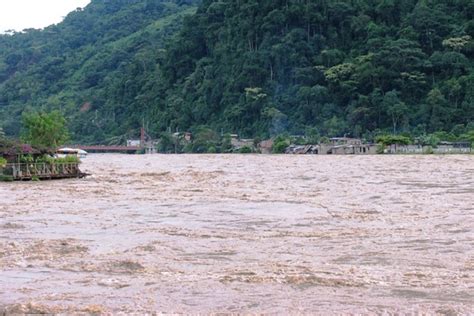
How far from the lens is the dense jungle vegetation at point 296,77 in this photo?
111 meters

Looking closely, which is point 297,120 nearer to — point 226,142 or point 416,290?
point 226,142

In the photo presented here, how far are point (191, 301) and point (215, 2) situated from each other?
14541 cm

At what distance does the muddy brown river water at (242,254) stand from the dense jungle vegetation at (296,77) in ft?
263

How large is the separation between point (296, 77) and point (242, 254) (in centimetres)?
11147

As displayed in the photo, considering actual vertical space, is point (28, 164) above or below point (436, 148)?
above

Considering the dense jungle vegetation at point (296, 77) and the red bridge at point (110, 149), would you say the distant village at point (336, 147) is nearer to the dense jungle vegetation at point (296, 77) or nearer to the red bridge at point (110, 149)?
the red bridge at point (110, 149)

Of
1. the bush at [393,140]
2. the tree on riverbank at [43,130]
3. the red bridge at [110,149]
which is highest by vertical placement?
the tree on riverbank at [43,130]

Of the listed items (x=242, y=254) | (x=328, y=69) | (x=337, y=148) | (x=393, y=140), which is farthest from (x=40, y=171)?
(x=328, y=69)

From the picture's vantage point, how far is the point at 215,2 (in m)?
151

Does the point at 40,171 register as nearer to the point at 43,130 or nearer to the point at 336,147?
the point at 43,130

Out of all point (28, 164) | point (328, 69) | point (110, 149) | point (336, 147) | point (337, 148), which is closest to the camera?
point (28, 164)

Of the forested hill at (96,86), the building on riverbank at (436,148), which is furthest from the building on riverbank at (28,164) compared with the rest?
the forested hill at (96,86)

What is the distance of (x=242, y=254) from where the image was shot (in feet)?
46.8

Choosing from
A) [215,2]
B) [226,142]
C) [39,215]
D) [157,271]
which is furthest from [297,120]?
[157,271]
